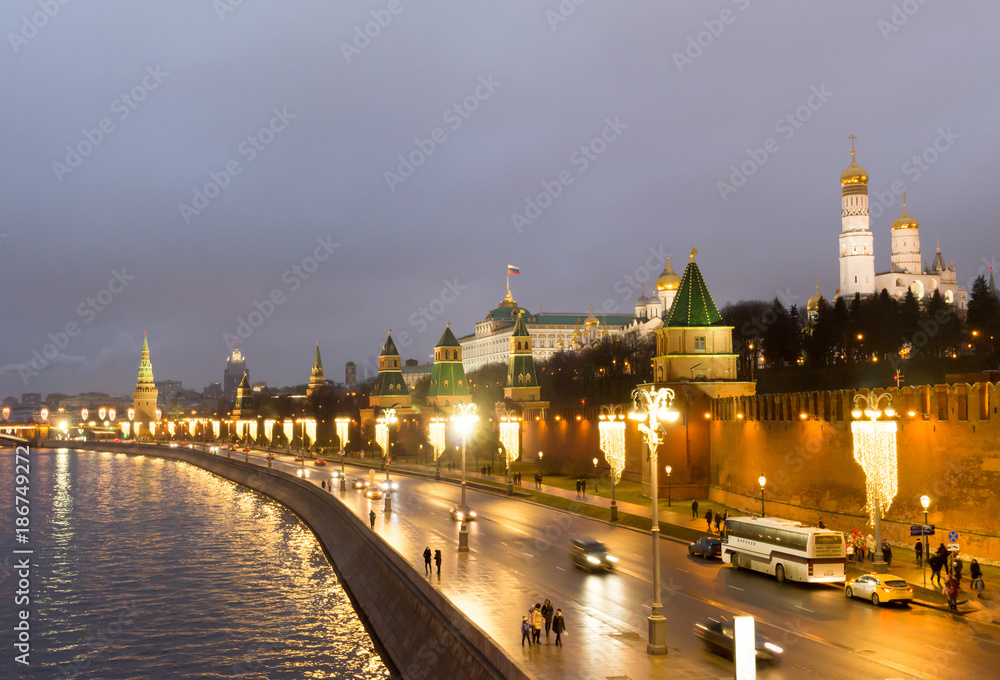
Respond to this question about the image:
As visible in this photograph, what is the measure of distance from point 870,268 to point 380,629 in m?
109

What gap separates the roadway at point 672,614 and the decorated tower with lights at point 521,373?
2275 inches

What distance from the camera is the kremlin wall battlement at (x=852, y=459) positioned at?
26812 millimetres

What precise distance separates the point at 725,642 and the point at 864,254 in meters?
113

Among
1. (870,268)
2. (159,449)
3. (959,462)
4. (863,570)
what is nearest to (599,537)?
(863,570)

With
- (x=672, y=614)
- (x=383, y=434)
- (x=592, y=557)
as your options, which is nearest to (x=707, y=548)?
(x=592, y=557)

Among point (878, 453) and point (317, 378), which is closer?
point (878, 453)

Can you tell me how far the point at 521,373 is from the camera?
94.7m

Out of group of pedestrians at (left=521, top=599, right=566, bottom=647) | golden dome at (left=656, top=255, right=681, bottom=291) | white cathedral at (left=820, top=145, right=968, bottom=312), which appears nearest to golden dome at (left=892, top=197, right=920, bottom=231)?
white cathedral at (left=820, top=145, right=968, bottom=312)

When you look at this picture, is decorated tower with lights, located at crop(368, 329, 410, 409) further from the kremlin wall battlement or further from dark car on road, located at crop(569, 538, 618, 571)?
dark car on road, located at crop(569, 538, 618, 571)

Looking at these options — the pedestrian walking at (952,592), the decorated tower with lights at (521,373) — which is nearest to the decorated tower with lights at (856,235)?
the decorated tower with lights at (521,373)

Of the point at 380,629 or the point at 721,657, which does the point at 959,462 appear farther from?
the point at 380,629

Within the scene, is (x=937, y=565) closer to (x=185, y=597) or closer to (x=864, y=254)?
(x=185, y=597)

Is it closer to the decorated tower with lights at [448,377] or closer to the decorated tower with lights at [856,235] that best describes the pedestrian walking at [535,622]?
the decorated tower with lights at [448,377]

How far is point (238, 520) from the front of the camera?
Answer: 56469 mm
